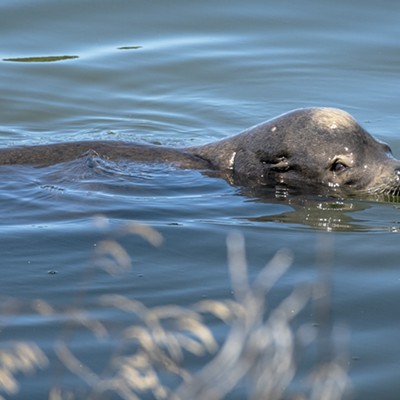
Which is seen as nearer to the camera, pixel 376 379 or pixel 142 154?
pixel 376 379

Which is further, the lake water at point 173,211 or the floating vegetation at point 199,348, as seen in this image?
the lake water at point 173,211

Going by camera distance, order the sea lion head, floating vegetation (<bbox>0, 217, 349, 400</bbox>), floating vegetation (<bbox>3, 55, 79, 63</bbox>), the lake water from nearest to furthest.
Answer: floating vegetation (<bbox>0, 217, 349, 400</bbox>), the lake water, the sea lion head, floating vegetation (<bbox>3, 55, 79, 63</bbox>)

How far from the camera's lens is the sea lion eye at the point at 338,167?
9.79 m

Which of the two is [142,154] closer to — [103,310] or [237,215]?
[237,215]

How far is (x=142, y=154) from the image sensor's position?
10320 millimetres

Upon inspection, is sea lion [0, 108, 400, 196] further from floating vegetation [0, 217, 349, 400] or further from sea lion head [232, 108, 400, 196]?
floating vegetation [0, 217, 349, 400]

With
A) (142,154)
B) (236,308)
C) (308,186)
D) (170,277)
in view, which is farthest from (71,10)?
(236,308)

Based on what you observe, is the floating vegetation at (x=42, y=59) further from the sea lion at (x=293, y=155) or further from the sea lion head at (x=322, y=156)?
the sea lion head at (x=322, y=156)

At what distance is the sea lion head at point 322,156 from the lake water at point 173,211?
0.32 meters

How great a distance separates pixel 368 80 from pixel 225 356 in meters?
9.74

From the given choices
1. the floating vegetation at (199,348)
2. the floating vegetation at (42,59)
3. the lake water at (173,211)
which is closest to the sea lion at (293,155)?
the lake water at (173,211)

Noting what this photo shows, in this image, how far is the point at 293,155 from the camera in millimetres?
9906

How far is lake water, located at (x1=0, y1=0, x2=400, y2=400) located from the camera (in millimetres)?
5836

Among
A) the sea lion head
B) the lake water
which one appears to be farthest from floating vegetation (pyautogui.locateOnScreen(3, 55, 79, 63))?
the sea lion head
